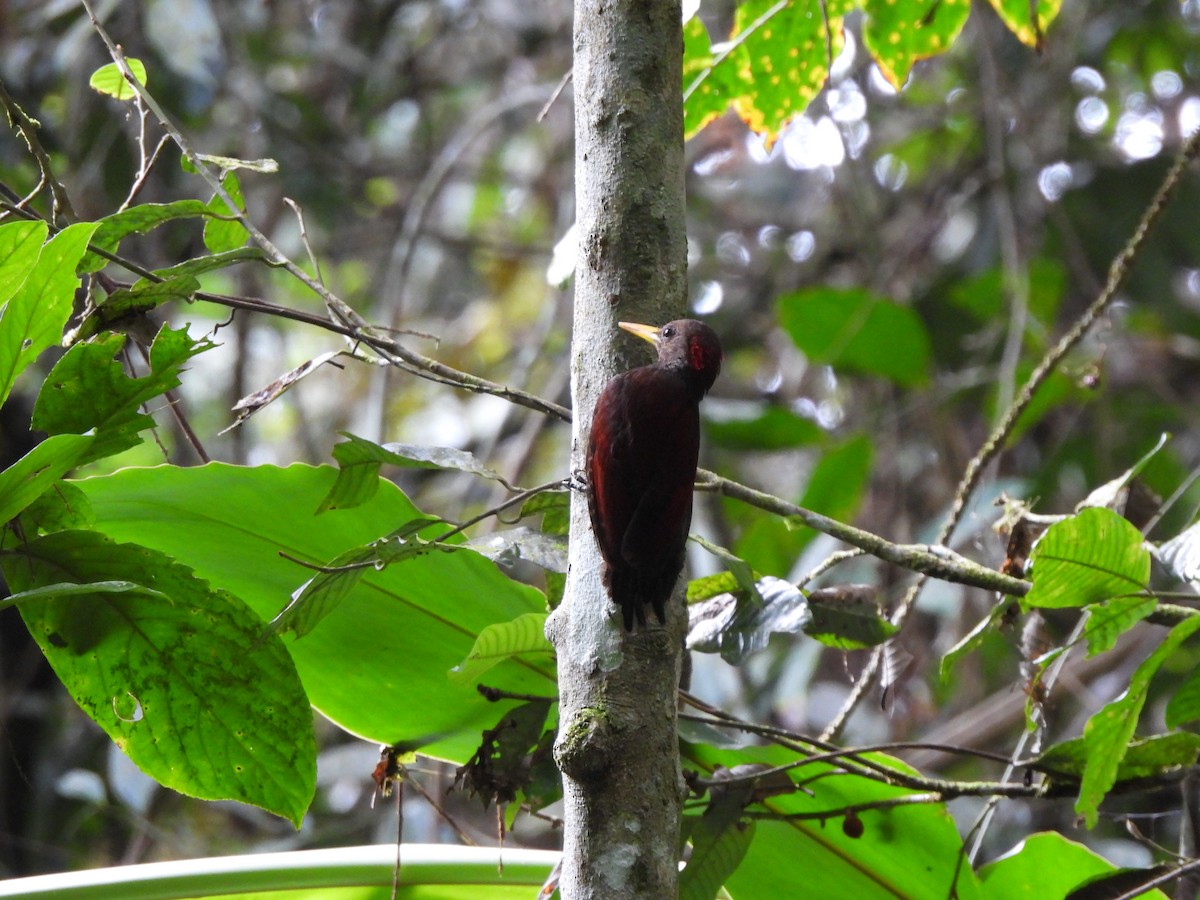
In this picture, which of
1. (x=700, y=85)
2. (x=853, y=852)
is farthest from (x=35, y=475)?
(x=700, y=85)

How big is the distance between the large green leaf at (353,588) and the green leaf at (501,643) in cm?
27

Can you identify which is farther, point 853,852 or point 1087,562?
point 853,852

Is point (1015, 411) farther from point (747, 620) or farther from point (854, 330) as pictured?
point (854, 330)

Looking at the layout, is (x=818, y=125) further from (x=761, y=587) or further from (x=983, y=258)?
(x=761, y=587)

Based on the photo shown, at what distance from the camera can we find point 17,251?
1.38 meters

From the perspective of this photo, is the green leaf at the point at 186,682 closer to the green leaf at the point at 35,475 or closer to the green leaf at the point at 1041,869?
the green leaf at the point at 35,475

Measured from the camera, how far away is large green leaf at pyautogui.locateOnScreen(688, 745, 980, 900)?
6.29 feet

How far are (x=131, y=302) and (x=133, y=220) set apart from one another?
0.53 ft

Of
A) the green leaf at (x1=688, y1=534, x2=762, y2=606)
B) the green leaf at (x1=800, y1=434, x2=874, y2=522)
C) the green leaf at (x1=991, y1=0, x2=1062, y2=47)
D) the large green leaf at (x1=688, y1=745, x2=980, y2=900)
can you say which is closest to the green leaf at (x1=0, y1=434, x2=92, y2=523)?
the green leaf at (x1=688, y1=534, x2=762, y2=606)

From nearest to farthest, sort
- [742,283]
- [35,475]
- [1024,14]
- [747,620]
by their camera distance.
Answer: [35,475], [747,620], [1024,14], [742,283]

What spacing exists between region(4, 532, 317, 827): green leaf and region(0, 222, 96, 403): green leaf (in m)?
0.27

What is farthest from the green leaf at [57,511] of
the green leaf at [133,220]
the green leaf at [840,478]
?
the green leaf at [840,478]

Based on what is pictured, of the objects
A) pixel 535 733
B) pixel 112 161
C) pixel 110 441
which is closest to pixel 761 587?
pixel 535 733

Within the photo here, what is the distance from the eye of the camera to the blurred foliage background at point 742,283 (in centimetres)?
426
